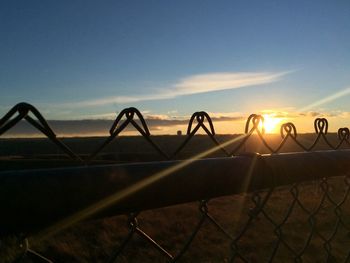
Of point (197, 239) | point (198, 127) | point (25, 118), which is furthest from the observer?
point (197, 239)

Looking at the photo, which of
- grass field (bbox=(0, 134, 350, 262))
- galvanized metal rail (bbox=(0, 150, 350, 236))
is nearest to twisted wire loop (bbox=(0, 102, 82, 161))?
galvanized metal rail (bbox=(0, 150, 350, 236))

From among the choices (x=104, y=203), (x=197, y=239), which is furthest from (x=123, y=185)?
(x=197, y=239)

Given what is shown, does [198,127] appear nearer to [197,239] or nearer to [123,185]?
[123,185]

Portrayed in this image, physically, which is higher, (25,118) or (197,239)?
(25,118)

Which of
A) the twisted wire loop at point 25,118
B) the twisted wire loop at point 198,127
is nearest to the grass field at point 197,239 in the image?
the twisted wire loop at point 198,127

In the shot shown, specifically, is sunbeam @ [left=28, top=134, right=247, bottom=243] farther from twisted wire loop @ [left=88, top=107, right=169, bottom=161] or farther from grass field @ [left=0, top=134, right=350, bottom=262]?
grass field @ [left=0, top=134, right=350, bottom=262]

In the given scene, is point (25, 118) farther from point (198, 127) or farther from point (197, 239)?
point (197, 239)

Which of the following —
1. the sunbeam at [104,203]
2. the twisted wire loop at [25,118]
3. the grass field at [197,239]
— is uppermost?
the twisted wire loop at [25,118]

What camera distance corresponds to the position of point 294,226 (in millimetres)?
9953

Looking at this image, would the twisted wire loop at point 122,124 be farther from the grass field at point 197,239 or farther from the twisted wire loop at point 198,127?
the grass field at point 197,239

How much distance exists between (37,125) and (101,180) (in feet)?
0.63

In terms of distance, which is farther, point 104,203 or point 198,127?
point 198,127

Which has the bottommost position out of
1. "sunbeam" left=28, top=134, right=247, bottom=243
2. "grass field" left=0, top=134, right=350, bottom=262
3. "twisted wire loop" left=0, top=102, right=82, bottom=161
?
"grass field" left=0, top=134, right=350, bottom=262

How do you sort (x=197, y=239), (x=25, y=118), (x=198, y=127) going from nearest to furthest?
1. (x=25, y=118)
2. (x=198, y=127)
3. (x=197, y=239)
